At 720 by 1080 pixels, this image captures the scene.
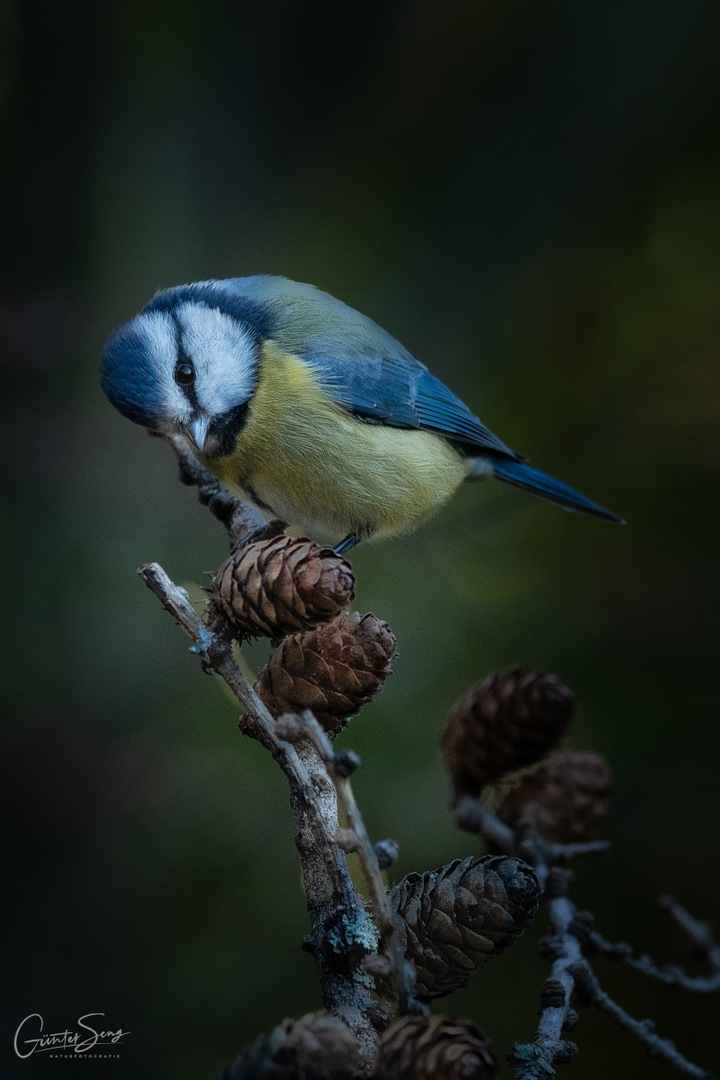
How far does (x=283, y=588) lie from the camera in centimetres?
33

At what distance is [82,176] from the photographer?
2.35 feet

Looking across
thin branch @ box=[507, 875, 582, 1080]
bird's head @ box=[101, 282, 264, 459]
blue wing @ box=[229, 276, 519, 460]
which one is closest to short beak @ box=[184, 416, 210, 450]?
bird's head @ box=[101, 282, 264, 459]

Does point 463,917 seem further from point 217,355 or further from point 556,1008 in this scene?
point 217,355

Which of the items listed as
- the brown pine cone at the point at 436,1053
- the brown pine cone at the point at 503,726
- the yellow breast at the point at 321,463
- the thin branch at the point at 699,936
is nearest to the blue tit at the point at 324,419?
the yellow breast at the point at 321,463

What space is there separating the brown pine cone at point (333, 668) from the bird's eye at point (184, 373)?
235mm

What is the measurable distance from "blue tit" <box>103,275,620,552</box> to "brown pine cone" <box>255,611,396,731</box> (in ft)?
0.75

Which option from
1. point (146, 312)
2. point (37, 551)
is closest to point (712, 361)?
point (146, 312)

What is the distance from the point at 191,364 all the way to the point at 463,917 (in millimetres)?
400

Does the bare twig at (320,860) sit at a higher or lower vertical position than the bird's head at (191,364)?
lower

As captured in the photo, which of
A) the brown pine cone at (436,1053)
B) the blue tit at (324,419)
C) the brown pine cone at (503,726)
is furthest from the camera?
the blue tit at (324,419)

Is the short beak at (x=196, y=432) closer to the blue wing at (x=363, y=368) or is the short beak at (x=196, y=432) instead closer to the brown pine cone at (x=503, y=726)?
the blue wing at (x=363, y=368)

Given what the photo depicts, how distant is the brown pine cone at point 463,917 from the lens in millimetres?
298

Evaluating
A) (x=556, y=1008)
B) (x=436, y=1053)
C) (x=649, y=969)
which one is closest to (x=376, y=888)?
(x=436, y=1053)

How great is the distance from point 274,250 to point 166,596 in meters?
0.42
